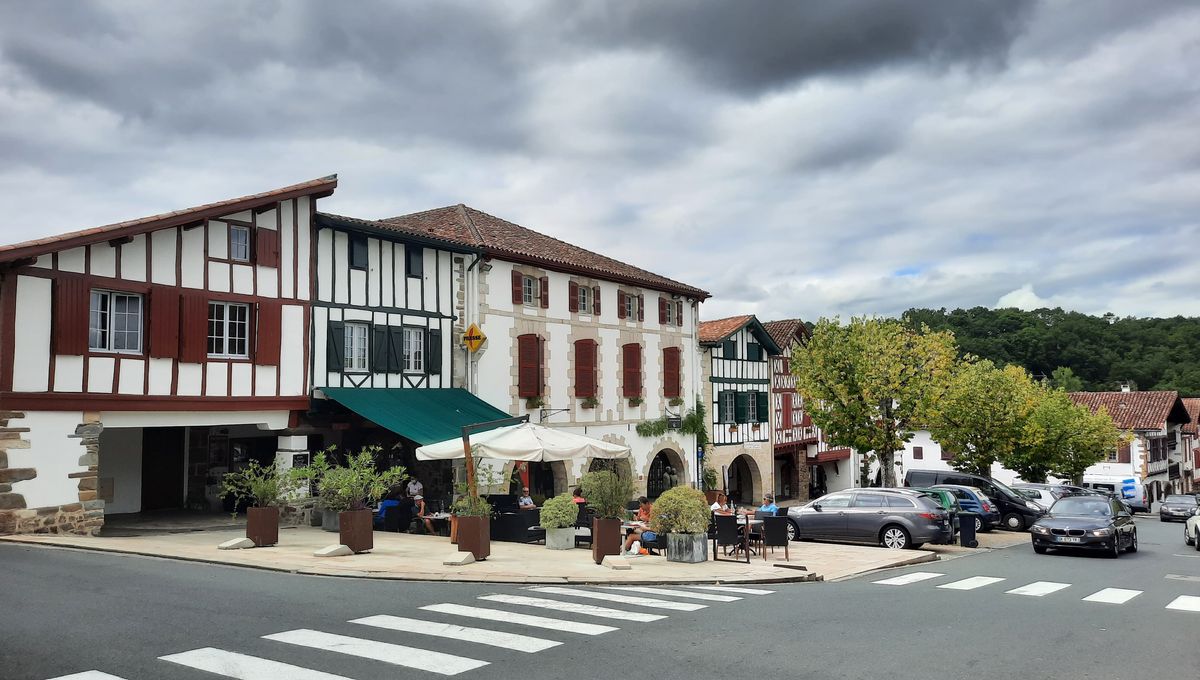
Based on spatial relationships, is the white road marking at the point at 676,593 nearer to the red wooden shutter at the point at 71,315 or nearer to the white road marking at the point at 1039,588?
the white road marking at the point at 1039,588

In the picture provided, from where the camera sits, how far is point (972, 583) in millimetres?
13570

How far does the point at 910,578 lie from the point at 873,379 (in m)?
16.2

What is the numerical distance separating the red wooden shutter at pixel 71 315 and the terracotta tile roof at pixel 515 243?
7.59 meters

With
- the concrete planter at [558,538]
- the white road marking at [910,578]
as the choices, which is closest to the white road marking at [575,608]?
the concrete planter at [558,538]

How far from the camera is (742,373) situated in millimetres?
35406

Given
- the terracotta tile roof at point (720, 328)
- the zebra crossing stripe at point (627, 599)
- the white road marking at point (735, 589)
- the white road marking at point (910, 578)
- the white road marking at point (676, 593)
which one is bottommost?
the white road marking at point (910, 578)

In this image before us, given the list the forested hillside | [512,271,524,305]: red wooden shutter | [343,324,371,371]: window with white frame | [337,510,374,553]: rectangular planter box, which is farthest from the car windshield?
the forested hillside

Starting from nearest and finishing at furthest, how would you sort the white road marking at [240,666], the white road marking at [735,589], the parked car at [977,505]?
the white road marking at [240,666], the white road marking at [735,589], the parked car at [977,505]

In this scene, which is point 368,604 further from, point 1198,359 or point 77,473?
point 1198,359

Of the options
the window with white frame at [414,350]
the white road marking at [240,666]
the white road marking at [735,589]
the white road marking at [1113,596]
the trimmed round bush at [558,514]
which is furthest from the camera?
the window with white frame at [414,350]

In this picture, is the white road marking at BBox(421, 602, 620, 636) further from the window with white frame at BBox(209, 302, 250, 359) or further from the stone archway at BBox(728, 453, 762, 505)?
the stone archway at BBox(728, 453, 762, 505)

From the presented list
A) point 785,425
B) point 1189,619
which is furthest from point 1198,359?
point 1189,619

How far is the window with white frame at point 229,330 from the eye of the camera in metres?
18.2

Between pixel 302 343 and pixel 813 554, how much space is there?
459 inches
